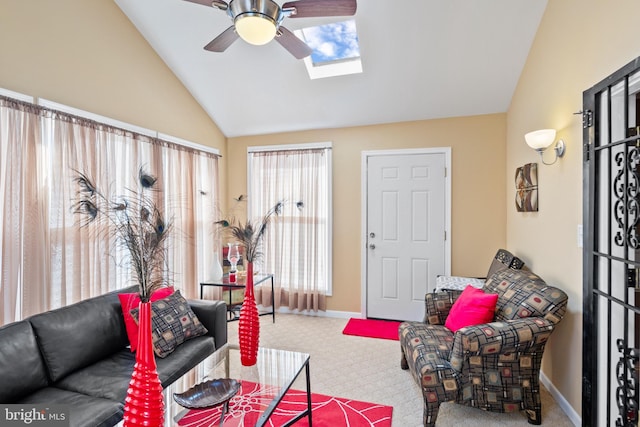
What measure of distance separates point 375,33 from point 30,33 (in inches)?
104

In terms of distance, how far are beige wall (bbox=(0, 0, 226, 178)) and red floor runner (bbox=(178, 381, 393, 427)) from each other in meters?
2.41

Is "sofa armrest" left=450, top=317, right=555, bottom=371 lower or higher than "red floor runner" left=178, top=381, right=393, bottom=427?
higher

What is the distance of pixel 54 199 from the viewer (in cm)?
230

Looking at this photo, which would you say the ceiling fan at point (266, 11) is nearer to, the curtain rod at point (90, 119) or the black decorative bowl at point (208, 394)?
the curtain rod at point (90, 119)

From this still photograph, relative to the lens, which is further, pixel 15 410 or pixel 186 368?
pixel 186 368

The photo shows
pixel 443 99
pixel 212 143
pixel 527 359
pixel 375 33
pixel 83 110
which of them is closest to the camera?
pixel 527 359

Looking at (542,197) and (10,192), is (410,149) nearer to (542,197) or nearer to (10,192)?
(542,197)

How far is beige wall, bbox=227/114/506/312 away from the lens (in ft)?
11.9

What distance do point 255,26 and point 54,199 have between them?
6.34 feet

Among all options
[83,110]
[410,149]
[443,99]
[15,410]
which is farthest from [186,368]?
[443,99]

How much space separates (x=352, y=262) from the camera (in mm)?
4055

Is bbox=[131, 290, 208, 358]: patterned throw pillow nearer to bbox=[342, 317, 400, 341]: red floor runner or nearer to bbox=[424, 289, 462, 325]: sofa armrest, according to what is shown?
bbox=[342, 317, 400, 341]: red floor runner

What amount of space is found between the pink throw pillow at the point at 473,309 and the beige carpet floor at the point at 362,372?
58 cm

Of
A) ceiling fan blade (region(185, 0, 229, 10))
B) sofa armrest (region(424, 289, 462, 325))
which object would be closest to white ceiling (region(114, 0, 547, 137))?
ceiling fan blade (region(185, 0, 229, 10))
